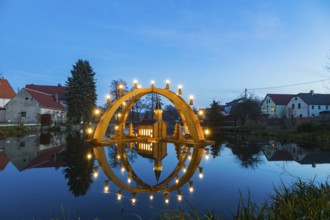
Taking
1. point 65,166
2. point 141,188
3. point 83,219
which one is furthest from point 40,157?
point 83,219

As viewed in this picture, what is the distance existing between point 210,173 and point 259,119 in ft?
106

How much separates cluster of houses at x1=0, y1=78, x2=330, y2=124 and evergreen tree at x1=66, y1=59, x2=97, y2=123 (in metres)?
3.02

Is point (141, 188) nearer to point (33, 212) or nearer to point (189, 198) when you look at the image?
point (189, 198)

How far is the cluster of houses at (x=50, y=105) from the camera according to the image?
3644 centimetres

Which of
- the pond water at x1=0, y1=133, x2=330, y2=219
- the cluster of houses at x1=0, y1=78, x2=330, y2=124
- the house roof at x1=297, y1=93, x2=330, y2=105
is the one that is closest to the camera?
the pond water at x1=0, y1=133, x2=330, y2=219

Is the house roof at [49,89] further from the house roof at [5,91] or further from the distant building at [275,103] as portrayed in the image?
the distant building at [275,103]

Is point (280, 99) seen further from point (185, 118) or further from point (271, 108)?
point (185, 118)

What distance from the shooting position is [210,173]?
832 cm

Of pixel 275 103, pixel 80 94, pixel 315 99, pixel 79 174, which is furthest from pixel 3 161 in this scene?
pixel 275 103

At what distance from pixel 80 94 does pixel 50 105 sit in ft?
17.5

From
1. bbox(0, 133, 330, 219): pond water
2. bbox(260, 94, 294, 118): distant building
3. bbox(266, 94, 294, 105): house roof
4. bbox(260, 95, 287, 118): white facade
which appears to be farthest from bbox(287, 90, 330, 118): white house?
bbox(0, 133, 330, 219): pond water

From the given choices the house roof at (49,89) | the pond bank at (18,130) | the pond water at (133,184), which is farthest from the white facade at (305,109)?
the house roof at (49,89)

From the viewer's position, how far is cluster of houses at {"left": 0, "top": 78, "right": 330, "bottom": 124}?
36.4 metres

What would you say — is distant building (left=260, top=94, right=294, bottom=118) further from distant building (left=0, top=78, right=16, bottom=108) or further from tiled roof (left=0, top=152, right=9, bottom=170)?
tiled roof (left=0, top=152, right=9, bottom=170)
